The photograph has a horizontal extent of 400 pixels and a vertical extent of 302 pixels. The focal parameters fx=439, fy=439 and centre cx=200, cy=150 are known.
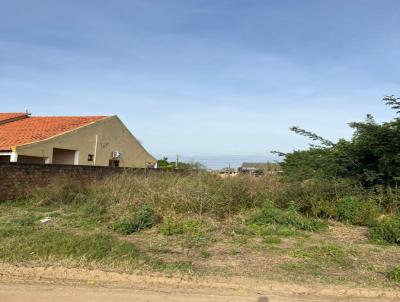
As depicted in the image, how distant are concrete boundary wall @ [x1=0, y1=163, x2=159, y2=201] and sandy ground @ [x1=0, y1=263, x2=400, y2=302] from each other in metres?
8.30

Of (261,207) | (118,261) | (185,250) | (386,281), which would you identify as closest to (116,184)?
(261,207)

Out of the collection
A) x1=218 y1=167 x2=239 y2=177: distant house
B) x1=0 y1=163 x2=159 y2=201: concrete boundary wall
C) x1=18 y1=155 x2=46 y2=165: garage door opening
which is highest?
x1=18 y1=155 x2=46 y2=165: garage door opening

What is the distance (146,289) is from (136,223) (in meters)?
3.78

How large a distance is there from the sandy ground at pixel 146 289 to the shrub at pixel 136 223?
2.99 m

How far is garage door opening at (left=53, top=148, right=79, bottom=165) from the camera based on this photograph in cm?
2352

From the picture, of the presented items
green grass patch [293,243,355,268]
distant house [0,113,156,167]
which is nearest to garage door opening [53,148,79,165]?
distant house [0,113,156,167]

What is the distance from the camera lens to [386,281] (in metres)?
6.04

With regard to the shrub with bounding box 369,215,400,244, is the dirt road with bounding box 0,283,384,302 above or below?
below

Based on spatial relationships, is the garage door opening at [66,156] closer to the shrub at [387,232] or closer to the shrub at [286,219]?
the shrub at [286,219]

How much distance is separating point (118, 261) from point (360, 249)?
4.23m

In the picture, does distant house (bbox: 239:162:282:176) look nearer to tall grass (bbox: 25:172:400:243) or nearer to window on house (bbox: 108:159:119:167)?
tall grass (bbox: 25:172:400:243)

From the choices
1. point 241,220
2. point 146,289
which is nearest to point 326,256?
point 241,220

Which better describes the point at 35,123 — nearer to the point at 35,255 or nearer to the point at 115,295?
the point at 35,255

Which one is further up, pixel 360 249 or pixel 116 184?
pixel 116 184
